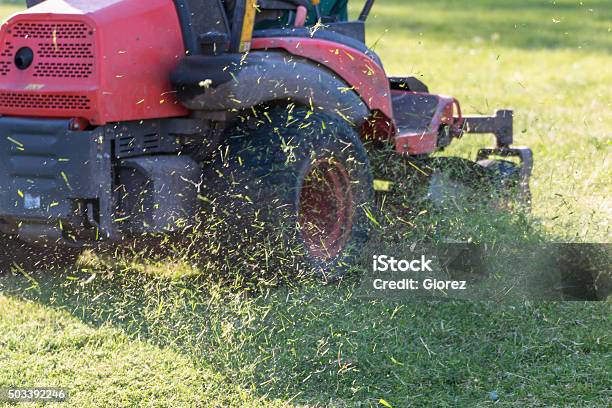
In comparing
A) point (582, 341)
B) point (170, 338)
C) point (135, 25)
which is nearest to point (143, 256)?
point (170, 338)

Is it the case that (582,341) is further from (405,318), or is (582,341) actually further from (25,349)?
(25,349)

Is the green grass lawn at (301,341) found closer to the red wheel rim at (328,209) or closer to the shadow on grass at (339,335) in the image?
the shadow on grass at (339,335)

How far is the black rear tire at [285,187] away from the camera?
5.20 m

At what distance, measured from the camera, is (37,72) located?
5.06 metres

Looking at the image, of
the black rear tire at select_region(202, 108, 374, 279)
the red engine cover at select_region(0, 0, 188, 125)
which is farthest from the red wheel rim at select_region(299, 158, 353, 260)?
the red engine cover at select_region(0, 0, 188, 125)

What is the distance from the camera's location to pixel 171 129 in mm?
5223

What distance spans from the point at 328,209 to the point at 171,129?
96 cm

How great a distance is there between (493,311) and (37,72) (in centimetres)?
233

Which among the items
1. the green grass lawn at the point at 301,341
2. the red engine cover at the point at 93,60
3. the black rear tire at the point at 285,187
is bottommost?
the green grass lawn at the point at 301,341

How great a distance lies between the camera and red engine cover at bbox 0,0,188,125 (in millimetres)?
4918

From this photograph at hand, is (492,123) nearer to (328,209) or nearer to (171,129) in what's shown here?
(328,209)

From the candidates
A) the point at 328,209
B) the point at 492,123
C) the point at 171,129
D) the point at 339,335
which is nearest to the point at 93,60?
the point at 171,129

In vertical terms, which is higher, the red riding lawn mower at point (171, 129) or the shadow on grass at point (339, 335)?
the red riding lawn mower at point (171, 129)

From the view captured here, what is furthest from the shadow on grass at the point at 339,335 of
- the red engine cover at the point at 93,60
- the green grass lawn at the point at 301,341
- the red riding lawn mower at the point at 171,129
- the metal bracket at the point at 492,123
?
the metal bracket at the point at 492,123
